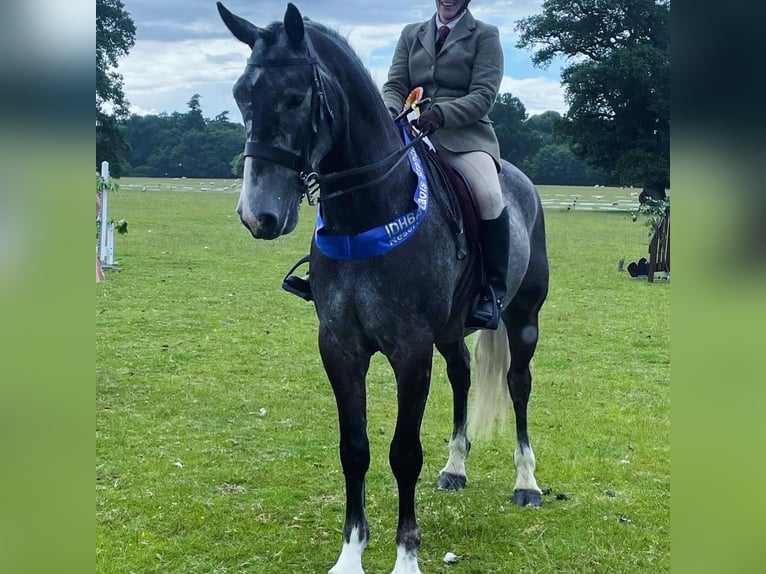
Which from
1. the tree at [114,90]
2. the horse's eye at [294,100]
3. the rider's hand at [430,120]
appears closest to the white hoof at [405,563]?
the rider's hand at [430,120]

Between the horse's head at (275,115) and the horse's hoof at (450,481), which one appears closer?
the horse's head at (275,115)

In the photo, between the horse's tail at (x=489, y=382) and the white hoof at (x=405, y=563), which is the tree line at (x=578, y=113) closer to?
the horse's tail at (x=489, y=382)

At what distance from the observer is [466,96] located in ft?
13.5

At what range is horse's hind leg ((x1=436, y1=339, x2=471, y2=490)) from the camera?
5.39 m

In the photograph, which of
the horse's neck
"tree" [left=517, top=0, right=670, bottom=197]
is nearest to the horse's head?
the horse's neck

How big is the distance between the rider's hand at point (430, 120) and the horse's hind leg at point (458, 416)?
1.91 metres

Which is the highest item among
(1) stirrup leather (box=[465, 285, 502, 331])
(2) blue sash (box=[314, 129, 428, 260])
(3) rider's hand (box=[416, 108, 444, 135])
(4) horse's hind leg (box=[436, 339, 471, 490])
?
(3) rider's hand (box=[416, 108, 444, 135])

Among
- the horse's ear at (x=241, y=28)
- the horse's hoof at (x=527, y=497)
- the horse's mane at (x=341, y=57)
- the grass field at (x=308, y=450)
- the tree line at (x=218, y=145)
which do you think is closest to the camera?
the horse's ear at (x=241, y=28)

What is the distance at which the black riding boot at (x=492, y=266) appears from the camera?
4320 mm

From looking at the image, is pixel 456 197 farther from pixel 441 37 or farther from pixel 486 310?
pixel 441 37

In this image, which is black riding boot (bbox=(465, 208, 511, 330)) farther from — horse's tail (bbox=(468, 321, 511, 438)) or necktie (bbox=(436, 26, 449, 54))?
horse's tail (bbox=(468, 321, 511, 438))

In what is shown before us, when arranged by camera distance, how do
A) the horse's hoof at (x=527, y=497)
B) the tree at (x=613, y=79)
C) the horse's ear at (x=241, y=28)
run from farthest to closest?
1. the tree at (x=613, y=79)
2. the horse's hoof at (x=527, y=497)
3. the horse's ear at (x=241, y=28)
